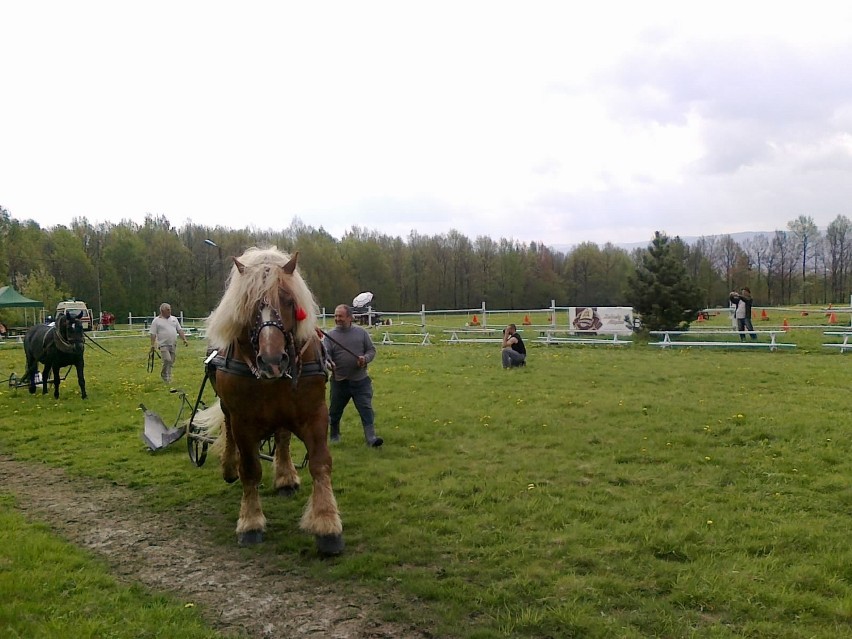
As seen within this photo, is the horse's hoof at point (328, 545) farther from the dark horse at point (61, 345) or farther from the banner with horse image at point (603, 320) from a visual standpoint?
the banner with horse image at point (603, 320)

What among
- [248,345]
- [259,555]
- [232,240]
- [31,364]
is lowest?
[259,555]

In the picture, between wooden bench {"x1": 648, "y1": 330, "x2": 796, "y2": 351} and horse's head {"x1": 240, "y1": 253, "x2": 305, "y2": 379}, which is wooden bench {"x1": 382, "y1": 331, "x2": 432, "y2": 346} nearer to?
wooden bench {"x1": 648, "y1": 330, "x2": 796, "y2": 351}

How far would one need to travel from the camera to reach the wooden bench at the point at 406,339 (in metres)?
22.7

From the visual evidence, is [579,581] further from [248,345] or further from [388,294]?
[388,294]

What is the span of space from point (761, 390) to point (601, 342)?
9464 mm

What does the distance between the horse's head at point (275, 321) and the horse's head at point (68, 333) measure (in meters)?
8.60

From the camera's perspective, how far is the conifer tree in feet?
64.8

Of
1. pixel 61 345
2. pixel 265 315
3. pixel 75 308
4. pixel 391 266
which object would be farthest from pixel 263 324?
pixel 391 266

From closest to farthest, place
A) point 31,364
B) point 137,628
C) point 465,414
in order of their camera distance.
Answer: point 137,628, point 465,414, point 31,364

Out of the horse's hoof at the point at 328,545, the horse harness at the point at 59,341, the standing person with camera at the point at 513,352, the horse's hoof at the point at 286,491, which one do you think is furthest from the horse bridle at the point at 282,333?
the standing person with camera at the point at 513,352

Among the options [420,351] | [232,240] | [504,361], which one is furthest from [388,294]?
[504,361]

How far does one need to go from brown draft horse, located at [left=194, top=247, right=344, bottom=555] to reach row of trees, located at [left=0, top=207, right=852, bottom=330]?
43141 mm

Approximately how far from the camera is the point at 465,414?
8945 mm

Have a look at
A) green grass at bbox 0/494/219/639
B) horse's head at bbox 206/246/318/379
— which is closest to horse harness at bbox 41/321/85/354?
green grass at bbox 0/494/219/639
